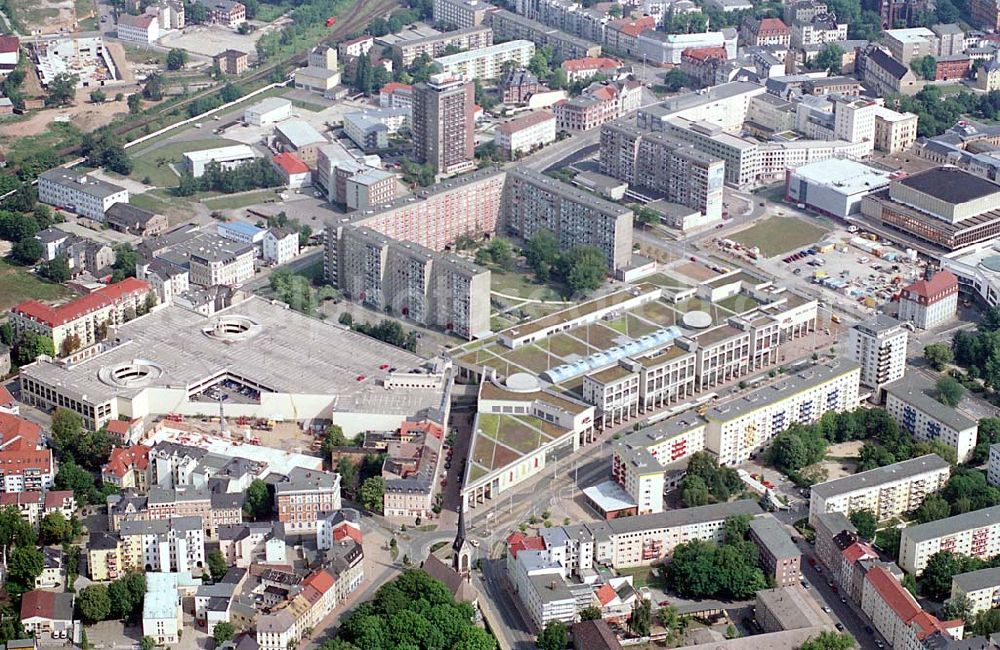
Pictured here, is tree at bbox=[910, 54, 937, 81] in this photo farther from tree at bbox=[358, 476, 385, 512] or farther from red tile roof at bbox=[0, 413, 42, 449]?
red tile roof at bbox=[0, 413, 42, 449]

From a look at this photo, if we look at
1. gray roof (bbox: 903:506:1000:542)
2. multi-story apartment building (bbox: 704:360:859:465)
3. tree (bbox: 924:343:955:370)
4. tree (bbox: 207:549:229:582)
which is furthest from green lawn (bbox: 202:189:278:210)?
gray roof (bbox: 903:506:1000:542)

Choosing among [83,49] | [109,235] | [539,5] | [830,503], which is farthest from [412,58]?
[830,503]

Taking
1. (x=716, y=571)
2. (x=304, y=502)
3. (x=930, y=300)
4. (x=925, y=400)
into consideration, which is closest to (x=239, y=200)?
(x=304, y=502)

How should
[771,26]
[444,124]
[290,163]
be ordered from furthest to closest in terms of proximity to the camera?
[771,26], [290,163], [444,124]

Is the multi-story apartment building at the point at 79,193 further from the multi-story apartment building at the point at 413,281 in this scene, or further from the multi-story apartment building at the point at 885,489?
the multi-story apartment building at the point at 885,489

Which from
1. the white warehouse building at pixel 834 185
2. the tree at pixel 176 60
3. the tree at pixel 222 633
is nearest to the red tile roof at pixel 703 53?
the white warehouse building at pixel 834 185

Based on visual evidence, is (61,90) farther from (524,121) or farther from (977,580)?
(977,580)
